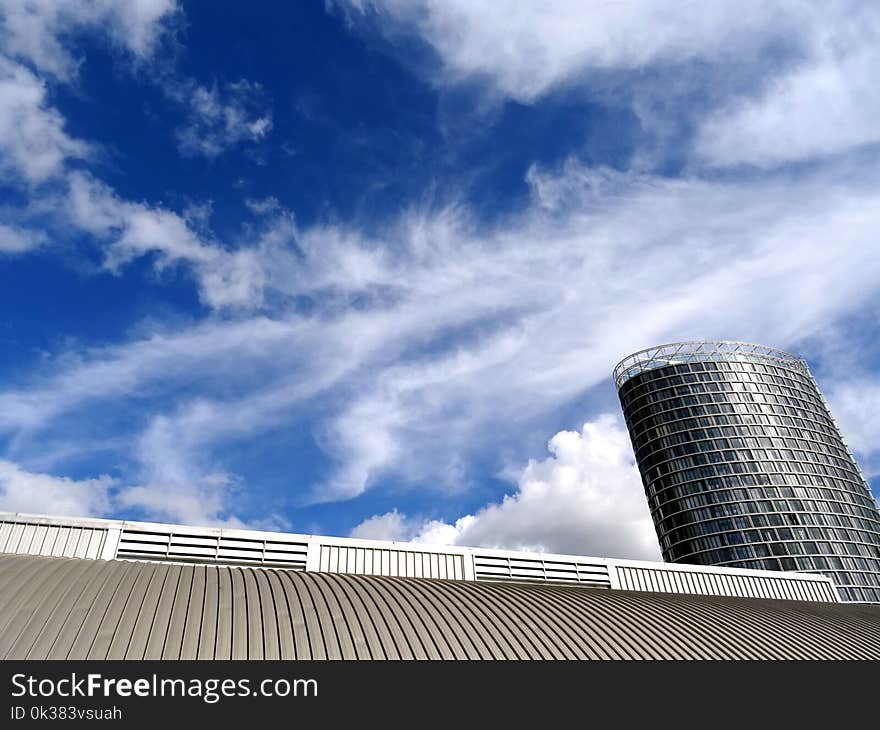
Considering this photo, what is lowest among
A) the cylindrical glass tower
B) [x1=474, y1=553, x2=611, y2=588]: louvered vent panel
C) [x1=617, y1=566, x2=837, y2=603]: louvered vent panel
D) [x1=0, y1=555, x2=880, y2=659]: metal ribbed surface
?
[x1=0, y1=555, x2=880, y2=659]: metal ribbed surface

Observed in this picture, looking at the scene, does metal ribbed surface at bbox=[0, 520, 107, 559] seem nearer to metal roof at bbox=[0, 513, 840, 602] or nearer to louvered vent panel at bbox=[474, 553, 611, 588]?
metal roof at bbox=[0, 513, 840, 602]

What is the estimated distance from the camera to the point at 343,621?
16078mm

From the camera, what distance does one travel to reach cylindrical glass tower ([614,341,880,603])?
13838cm

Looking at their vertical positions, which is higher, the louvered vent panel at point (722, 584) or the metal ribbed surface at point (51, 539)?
the metal ribbed surface at point (51, 539)

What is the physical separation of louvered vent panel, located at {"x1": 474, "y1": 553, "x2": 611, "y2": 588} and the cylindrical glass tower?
382ft

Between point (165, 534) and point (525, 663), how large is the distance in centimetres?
2472

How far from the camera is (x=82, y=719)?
34.9ft

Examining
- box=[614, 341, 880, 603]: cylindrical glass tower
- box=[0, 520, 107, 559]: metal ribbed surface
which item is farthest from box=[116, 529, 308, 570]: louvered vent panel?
box=[614, 341, 880, 603]: cylindrical glass tower

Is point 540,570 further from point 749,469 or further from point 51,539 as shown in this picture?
point 749,469

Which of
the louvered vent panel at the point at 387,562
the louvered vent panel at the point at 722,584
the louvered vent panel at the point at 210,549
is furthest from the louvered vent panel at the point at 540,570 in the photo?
the louvered vent panel at the point at 210,549

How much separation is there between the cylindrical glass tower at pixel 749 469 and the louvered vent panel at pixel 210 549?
133 meters

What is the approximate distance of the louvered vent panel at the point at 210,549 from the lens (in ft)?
101

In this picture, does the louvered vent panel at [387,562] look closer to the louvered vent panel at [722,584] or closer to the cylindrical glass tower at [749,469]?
the louvered vent panel at [722,584]

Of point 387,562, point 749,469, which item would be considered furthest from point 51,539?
point 749,469
